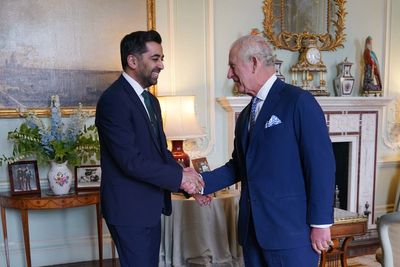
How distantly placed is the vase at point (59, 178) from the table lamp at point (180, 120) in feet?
2.70

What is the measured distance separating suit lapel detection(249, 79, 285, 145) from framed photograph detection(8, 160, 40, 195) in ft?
6.80

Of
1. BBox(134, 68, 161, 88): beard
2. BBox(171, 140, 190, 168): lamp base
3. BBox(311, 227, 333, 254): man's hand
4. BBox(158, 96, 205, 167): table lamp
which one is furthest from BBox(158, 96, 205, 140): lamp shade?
BBox(311, 227, 333, 254): man's hand

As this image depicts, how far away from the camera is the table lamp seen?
10.5ft

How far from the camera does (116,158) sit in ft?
5.70

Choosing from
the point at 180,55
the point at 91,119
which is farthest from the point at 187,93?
the point at 91,119

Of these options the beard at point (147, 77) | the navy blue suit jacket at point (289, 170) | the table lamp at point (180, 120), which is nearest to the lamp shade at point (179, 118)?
the table lamp at point (180, 120)

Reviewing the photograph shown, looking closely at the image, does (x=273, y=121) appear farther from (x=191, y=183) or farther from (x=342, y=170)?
(x=342, y=170)

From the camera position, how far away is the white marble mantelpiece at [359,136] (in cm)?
414

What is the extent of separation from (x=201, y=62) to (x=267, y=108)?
2.21 meters

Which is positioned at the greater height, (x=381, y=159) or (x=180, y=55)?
(x=180, y=55)

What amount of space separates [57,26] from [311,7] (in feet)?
8.07

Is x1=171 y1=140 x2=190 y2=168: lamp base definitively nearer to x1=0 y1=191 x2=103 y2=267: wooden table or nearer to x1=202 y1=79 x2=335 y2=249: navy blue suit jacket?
x1=0 y1=191 x2=103 y2=267: wooden table

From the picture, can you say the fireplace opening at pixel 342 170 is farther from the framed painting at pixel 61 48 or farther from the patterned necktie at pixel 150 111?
the patterned necktie at pixel 150 111

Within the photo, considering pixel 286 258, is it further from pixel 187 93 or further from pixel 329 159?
pixel 187 93
